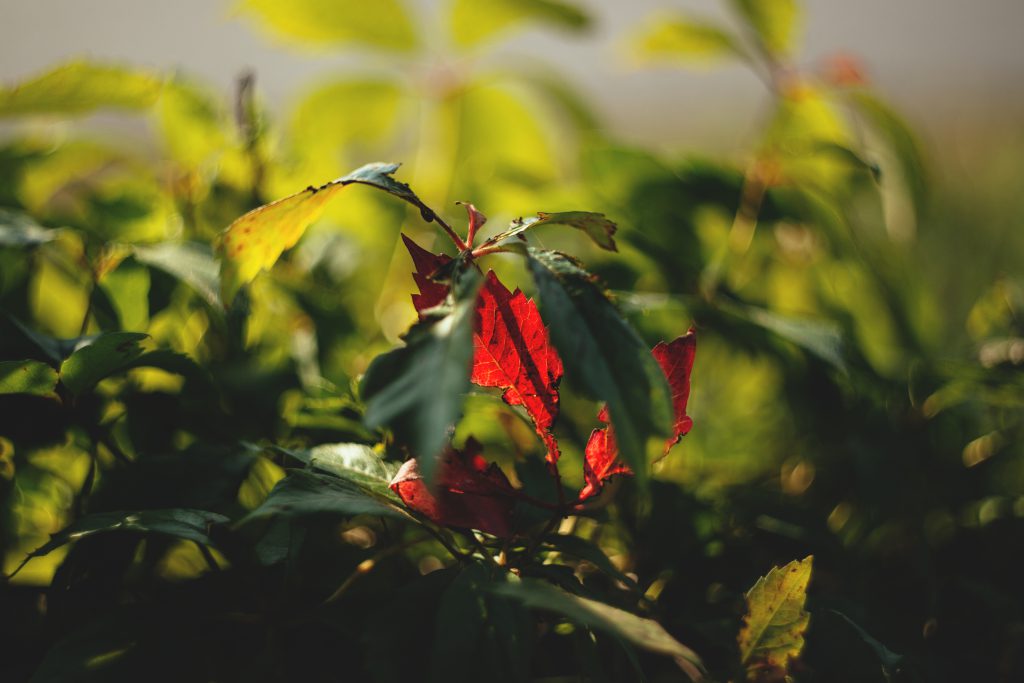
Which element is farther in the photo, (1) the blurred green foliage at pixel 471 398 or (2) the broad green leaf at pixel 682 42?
(2) the broad green leaf at pixel 682 42

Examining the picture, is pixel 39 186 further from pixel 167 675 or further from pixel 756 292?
pixel 756 292

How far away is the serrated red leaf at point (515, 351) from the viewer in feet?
1.18

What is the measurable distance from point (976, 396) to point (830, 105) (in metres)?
0.35

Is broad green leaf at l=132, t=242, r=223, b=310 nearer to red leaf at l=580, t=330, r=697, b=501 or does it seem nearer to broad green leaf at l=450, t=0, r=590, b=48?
red leaf at l=580, t=330, r=697, b=501

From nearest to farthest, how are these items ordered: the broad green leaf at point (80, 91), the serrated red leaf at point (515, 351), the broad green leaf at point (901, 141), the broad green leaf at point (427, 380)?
the broad green leaf at point (427, 380), the serrated red leaf at point (515, 351), the broad green leaf at point (80, 91), the broad green leaf at point (901, 141)

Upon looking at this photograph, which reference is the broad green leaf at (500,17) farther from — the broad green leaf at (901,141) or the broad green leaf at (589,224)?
the broad green leaf at (589,224)

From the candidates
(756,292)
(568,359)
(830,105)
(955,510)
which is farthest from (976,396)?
(568,359)

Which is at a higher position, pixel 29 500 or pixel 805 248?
pixel 805 248

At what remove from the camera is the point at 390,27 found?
0.86 metres

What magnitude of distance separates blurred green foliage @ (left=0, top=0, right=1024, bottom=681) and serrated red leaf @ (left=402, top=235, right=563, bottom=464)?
0.09 m

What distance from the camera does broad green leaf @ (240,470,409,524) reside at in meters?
0.31

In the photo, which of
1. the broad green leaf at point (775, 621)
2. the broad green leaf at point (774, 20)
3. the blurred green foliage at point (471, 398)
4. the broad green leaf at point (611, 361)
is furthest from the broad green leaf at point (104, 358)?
the broad green leaf at point (774, 20)

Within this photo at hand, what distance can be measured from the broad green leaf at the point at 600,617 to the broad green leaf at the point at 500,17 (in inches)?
25.8

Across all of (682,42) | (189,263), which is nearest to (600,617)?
(189,263)
